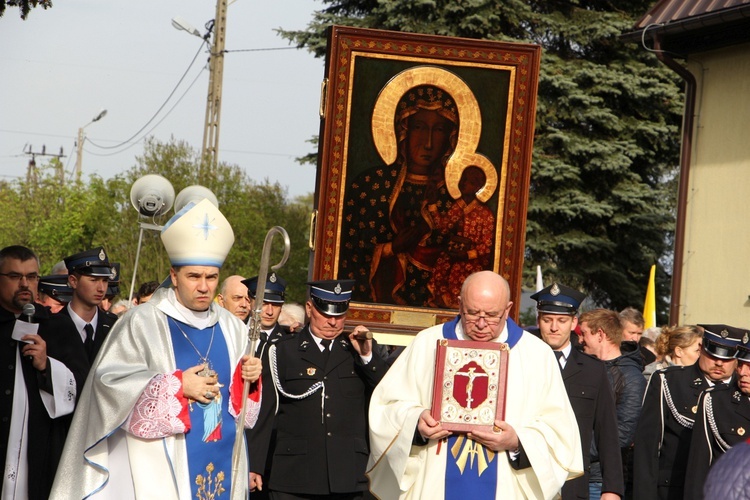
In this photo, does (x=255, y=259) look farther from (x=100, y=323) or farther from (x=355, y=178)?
(x=100, y=323)

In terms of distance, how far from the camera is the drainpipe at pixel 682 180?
1812cm

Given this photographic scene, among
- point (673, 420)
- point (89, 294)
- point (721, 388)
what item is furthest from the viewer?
point (89, 294)

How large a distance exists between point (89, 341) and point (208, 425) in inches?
105

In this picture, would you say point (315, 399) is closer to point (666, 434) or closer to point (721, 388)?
point (666, 434)

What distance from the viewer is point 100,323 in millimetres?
8695

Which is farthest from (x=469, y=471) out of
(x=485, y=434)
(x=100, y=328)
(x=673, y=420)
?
(x=100, y=328)

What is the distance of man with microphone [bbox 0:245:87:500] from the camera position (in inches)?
279

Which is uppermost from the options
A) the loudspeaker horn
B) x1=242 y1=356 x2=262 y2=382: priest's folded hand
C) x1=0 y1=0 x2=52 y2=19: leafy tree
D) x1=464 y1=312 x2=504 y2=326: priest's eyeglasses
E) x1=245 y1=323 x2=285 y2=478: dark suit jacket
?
x1=0 y1=0 x2=52 y2=19: leafy tree

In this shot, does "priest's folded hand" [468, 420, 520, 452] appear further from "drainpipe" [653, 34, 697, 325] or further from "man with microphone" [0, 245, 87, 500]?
"drainpipe" [653, 34, 697, 325]

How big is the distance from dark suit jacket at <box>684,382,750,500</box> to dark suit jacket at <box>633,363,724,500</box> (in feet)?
1.28

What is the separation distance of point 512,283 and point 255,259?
1497cm

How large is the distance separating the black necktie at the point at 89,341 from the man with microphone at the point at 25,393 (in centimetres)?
95

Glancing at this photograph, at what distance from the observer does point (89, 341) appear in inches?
331

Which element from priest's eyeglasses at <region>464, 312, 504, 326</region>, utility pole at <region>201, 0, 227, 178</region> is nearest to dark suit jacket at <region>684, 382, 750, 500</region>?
priest's eyeglasses at <region>464, 312, 504, 326</region>
